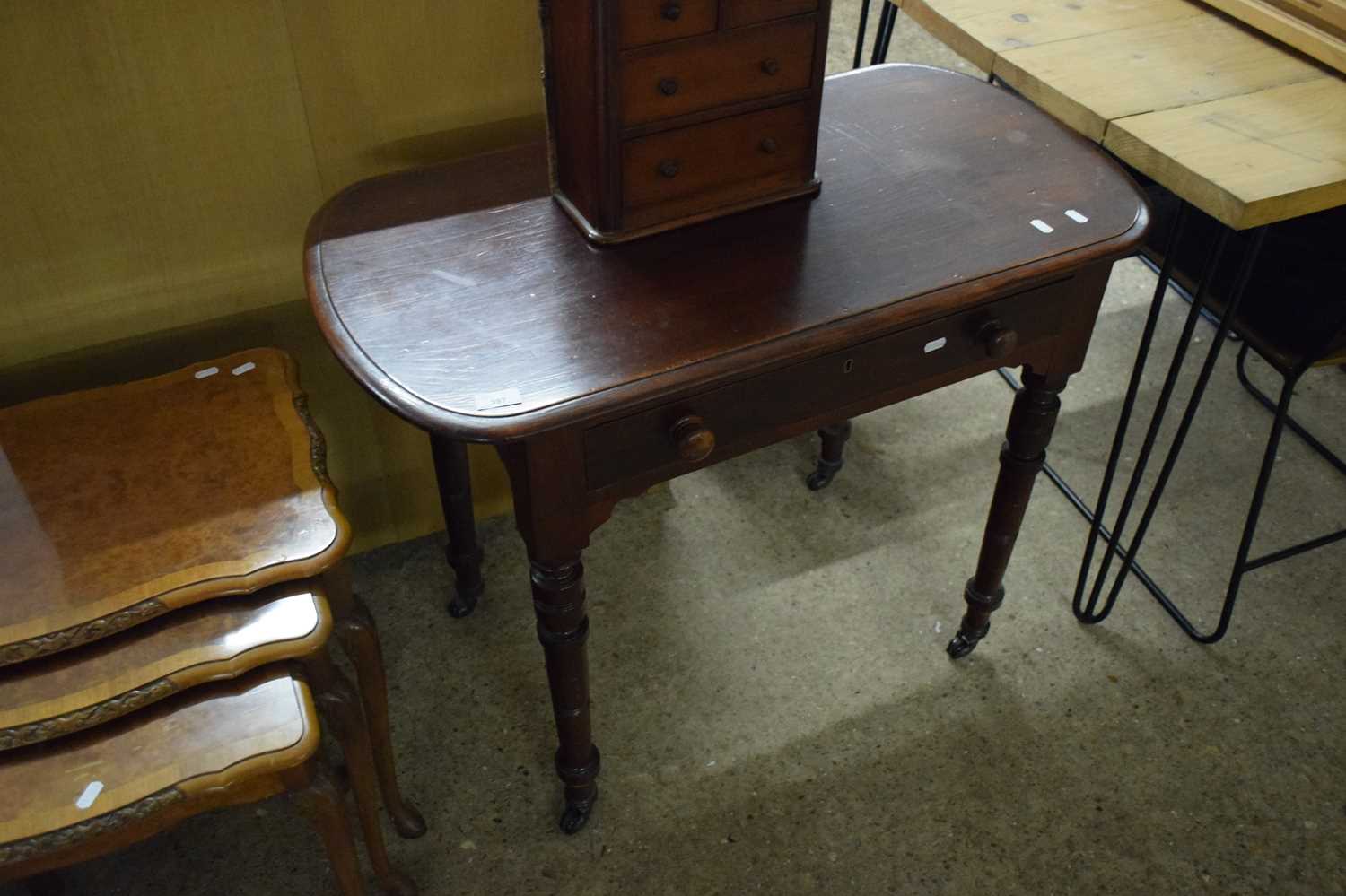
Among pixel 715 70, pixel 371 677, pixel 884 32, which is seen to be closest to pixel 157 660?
pixel 371 677

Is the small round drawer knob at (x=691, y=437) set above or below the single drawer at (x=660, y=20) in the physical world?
below

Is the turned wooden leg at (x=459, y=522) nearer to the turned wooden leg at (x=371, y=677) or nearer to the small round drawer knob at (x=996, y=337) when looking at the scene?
the turned wooden leg at (x=371, y=677)

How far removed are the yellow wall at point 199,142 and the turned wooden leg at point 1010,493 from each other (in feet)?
2.65

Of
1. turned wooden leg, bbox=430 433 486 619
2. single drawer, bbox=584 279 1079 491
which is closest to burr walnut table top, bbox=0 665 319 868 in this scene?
single drawer, bbox=584 279 1079 491

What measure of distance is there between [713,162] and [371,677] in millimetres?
775

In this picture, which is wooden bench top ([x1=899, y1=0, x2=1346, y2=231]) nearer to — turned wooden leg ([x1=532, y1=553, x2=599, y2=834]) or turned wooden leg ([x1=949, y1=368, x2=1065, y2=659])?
turned wooden leg ([x1=949, y1=368, x2=1065, y2=659])

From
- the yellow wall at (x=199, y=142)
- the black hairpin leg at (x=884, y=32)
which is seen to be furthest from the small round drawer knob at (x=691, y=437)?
the black hairpin leg at (x=884, y=32)

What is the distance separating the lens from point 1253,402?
248 cm

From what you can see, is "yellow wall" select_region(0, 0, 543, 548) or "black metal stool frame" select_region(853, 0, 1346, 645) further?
"black metal stool frame" select_region(853, 0, 1346, 645)

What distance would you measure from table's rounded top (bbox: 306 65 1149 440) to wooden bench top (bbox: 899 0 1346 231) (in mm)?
59

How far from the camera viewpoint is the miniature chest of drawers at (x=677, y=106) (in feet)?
4.09

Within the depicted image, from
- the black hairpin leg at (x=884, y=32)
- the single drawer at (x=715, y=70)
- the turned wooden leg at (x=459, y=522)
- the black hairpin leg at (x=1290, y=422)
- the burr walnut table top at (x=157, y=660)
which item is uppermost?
the single drawer at (x=715, y=70)

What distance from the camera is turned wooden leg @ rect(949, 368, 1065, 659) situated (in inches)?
61.8

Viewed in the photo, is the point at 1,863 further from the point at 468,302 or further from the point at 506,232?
the point at 506,232
